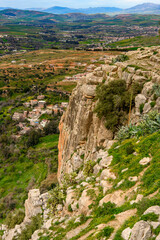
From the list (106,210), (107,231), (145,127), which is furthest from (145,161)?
(107,231)

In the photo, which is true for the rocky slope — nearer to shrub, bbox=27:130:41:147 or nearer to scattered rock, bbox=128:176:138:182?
scattered rock, bbox=128:176:138:182

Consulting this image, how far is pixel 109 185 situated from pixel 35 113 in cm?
6952

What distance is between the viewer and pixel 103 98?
20.4 meters

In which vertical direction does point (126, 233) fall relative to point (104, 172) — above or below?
above

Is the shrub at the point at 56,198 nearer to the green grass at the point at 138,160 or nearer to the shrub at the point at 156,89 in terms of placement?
the green grass at the point at 138,160

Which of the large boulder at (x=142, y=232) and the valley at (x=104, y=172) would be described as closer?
the large boulder at (x=142, y=232)

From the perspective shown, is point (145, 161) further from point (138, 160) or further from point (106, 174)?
point (106, 174)

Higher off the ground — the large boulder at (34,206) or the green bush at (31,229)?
the green bush at (31,229)

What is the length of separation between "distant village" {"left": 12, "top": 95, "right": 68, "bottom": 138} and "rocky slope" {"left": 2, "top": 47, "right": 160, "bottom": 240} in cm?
4675

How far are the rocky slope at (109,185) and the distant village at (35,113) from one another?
46755mm

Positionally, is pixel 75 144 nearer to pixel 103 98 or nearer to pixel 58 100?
pixel 103 98

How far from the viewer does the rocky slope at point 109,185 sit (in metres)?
9.09

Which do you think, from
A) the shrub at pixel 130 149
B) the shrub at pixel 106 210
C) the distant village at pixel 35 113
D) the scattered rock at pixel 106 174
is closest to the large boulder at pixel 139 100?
the shrub at pixel 130 149

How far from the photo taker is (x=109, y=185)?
516 inches
